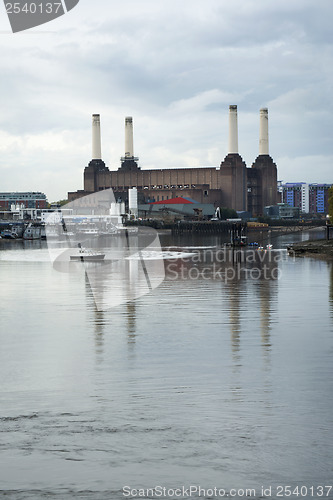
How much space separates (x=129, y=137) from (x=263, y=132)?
34.6 meters

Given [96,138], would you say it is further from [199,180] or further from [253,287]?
[253,287]

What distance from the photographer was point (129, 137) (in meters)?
178

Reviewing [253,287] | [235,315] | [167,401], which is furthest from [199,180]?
[167,401]

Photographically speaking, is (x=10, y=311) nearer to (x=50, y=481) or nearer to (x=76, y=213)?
(x=50, y=481)

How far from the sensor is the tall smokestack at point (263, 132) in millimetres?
170000

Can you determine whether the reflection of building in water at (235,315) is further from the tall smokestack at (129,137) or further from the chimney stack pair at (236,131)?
the tall smokestack at (129,137)

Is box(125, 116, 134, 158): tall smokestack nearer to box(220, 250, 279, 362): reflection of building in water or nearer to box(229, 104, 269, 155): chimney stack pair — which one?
box(229, 104, 269, 155): chimney stack pair

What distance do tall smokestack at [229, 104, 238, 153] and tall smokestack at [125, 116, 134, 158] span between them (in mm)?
25374

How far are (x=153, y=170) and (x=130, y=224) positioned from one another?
2472cm

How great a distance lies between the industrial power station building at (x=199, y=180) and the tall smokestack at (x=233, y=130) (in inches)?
83.1

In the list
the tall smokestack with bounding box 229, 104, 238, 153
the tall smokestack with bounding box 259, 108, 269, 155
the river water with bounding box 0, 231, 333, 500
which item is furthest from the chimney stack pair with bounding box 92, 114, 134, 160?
the river water with bounding box 0, 231, 333, 500

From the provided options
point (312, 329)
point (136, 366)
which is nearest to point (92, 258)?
point (312, 329)

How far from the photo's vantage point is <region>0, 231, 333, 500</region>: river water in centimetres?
1058

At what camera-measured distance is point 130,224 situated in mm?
180625
